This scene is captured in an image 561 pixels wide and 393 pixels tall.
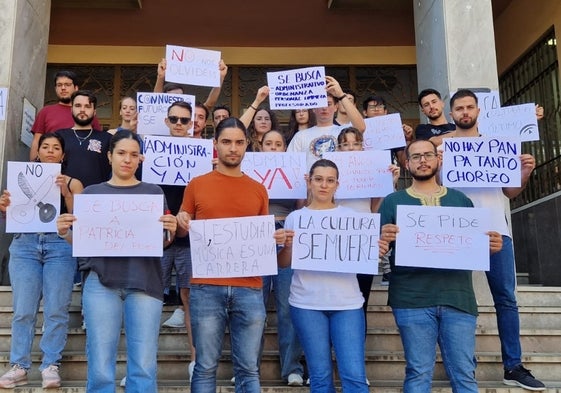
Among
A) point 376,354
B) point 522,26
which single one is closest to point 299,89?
point 376,354

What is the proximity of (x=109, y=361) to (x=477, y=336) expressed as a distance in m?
3.06

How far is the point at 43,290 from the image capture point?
4.06m

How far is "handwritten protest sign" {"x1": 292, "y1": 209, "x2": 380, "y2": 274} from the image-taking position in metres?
3.47

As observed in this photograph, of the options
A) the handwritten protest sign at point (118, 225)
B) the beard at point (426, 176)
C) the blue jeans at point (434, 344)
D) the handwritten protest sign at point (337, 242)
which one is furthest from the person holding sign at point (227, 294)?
the beard at point (426, 176)

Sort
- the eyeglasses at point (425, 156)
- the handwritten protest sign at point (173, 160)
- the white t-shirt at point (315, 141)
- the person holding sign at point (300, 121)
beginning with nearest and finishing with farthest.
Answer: the eyeglasses at point (425, 156), the handwritten protest sign at point (173, 160), the white t-shirt at point (315, 141), the person holding sign at point (300, 121)

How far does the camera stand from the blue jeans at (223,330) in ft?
10.5

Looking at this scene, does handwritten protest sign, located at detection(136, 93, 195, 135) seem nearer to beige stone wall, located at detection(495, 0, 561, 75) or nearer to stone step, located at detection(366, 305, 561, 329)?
stone step, located at detection(366, 305, 561, 329)

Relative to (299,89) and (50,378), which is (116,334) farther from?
(299,89)

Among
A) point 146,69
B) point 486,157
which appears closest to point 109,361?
point 486,157

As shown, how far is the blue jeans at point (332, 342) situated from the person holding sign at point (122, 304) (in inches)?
34.7

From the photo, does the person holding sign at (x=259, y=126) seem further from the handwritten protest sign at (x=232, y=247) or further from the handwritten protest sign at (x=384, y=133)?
the handwritten protest sign at (x=232, y=247)

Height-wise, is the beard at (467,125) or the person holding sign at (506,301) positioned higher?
the beard at (467,125)

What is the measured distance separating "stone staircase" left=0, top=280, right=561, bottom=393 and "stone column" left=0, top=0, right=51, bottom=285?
1.53m

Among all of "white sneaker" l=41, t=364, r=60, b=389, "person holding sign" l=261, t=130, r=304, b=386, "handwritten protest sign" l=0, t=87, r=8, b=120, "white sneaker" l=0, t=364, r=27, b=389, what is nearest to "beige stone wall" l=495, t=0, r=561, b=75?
"person holding sign" l=261, t=130, r=304, b=386
